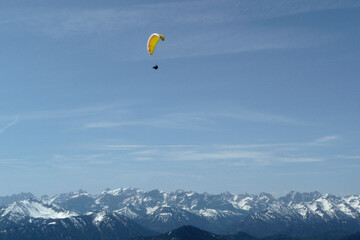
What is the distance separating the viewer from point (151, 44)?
139 metres

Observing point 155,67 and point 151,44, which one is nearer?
point 155,67

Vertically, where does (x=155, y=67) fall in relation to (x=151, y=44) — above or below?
below

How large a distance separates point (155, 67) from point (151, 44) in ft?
Answer: 54.9

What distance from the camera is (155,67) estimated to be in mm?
125688
